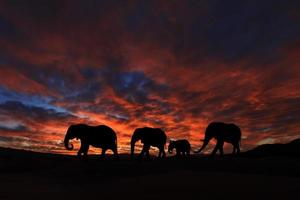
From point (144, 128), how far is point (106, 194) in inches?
504

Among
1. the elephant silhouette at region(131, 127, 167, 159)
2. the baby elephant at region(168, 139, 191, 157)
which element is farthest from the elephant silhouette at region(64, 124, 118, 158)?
the baby elephant at region(168, 139, 191, 157)

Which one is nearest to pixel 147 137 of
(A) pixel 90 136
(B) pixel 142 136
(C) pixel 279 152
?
(B) pixel 142 136

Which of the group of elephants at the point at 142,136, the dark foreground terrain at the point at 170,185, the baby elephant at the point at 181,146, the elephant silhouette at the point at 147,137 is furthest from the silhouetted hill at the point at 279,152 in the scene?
the dark foreground terrain at the point at 170,185

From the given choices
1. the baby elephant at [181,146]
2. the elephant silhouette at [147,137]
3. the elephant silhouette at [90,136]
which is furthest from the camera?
the baby elephant at [181,146]

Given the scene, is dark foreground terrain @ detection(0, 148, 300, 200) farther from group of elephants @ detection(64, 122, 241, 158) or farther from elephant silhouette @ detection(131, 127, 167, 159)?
elephant silhouette @ detection(131, 127, 167, 159)

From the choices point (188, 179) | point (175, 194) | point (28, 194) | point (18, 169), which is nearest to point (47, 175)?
point (18, 169)

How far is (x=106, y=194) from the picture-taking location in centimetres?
653

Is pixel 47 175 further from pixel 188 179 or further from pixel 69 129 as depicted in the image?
pixel 69 129

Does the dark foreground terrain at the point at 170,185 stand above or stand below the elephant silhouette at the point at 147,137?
below

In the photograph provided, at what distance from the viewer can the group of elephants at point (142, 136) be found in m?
17.2

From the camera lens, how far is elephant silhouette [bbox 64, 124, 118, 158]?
1711 centimetres

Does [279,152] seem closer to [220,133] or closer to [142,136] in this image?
[220,133]

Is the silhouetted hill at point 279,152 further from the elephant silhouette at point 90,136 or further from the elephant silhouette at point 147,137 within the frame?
the elephant silhouette at point 90,136

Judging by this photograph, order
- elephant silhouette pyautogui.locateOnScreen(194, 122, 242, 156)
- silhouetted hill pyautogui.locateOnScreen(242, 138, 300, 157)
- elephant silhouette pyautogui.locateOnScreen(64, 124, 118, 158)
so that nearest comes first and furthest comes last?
elephant silhouette pyautogui.locateOnScreen(64, 124, 118, 158)
elephant silhouette pyautogui.locateOnScreen(194, 122, 242, 156)
silhouetted hill pyautogui.locateOnScreen(242, 138, 300, 157)
